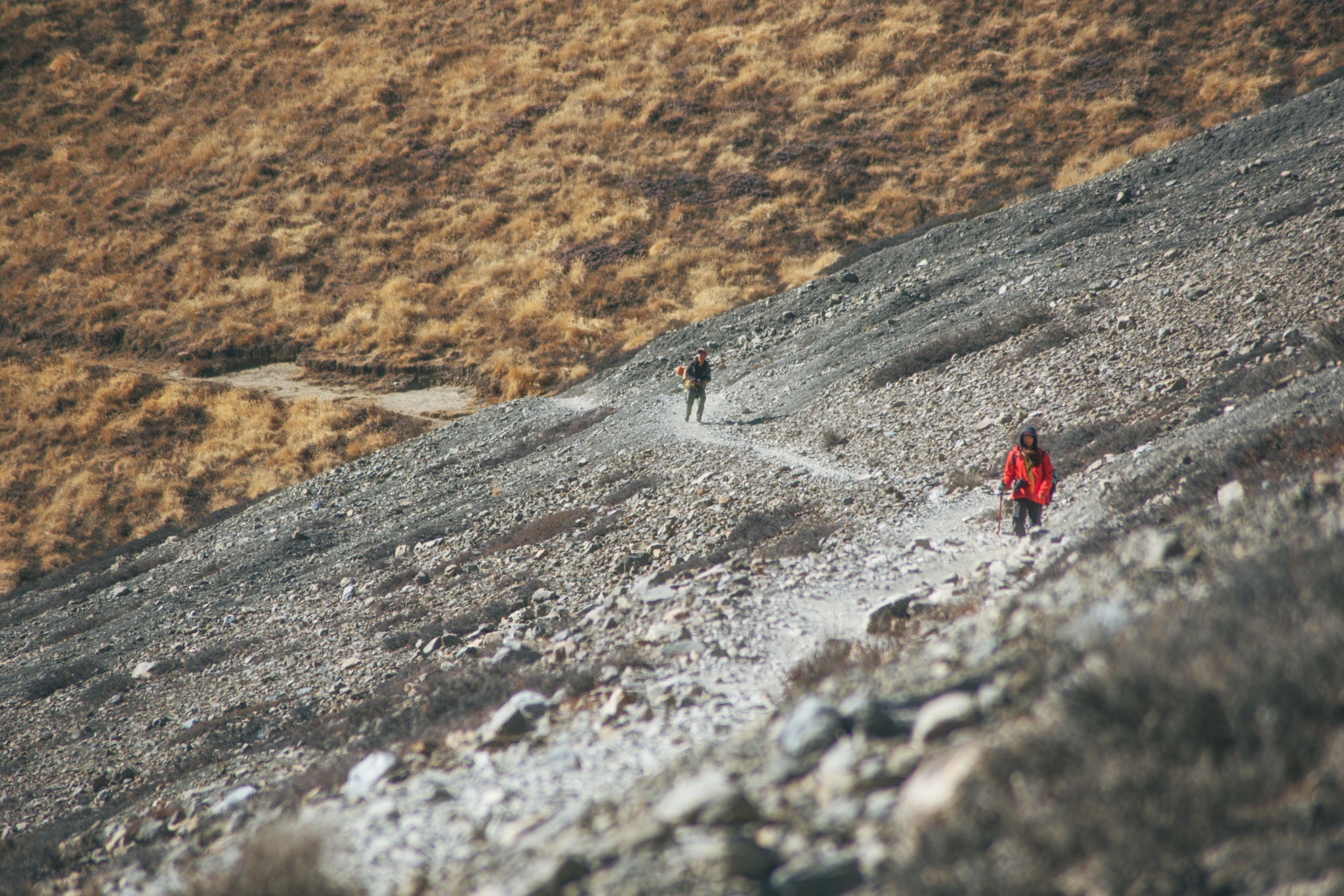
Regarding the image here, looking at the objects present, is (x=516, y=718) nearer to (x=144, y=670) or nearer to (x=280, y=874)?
Result: (x=280, y=874)

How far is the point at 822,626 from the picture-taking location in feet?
26.6

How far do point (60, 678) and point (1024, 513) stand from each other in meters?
17.2

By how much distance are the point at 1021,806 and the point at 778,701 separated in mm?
3297

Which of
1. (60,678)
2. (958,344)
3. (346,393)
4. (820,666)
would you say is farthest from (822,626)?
(346,393)

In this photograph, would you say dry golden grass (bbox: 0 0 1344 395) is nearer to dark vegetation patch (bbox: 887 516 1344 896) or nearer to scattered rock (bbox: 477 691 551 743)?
scattered rock (bbox: 477 691 551 743)

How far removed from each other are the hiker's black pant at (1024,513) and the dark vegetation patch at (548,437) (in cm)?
1454

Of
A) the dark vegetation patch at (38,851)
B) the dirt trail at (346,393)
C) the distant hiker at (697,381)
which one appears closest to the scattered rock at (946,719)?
the dark vegetation patch at (38,851)

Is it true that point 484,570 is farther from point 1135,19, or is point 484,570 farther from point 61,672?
point 1135,19

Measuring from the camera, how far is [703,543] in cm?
1208

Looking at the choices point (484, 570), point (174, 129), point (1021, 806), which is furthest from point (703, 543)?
point (174, 129)

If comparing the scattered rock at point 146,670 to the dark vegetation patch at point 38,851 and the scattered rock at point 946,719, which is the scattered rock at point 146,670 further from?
the scattered rock at point 946,719

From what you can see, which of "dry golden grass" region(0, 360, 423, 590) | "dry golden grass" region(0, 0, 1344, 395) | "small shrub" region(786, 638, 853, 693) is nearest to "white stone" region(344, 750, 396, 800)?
"small shrub" region(786, 638, 853, 693)

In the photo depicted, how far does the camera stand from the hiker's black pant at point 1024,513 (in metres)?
9.52

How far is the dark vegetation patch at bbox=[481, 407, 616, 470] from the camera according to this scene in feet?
72.3
